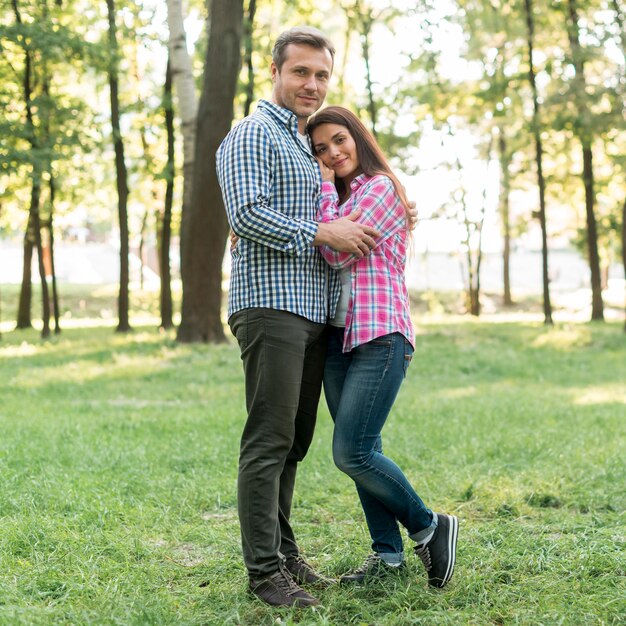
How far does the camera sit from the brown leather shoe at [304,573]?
4.11 meters

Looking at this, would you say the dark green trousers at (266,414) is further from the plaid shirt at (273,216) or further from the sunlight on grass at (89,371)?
the sunlight on grass at (89,371)

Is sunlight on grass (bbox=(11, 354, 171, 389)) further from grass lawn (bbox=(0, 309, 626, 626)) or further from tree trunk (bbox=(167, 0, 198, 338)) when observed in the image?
tree trunk (bbox=(167, 0, 198, 338))

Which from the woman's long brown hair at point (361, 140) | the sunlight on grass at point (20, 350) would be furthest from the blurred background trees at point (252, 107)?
the woman's long brown hair at point (361, 140)

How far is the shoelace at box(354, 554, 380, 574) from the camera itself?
13.6ft

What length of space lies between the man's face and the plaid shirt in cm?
7

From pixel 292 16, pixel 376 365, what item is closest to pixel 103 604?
pixel 376 365

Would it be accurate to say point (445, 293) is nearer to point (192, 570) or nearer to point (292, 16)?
point (292, 16)

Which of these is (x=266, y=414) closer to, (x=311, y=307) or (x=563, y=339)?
(x=311, y=307)

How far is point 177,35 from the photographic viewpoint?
16031mm

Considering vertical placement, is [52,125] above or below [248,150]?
above

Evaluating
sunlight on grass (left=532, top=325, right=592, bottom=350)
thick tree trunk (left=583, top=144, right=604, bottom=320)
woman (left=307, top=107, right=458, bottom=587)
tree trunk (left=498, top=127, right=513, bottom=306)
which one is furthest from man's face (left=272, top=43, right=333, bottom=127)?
tree trunk (left=498, top=127, right=513, bottom=306)

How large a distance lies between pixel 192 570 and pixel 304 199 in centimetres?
193

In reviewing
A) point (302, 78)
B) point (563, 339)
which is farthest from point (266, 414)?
point (563, 339)

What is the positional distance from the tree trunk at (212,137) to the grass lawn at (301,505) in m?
3.81
